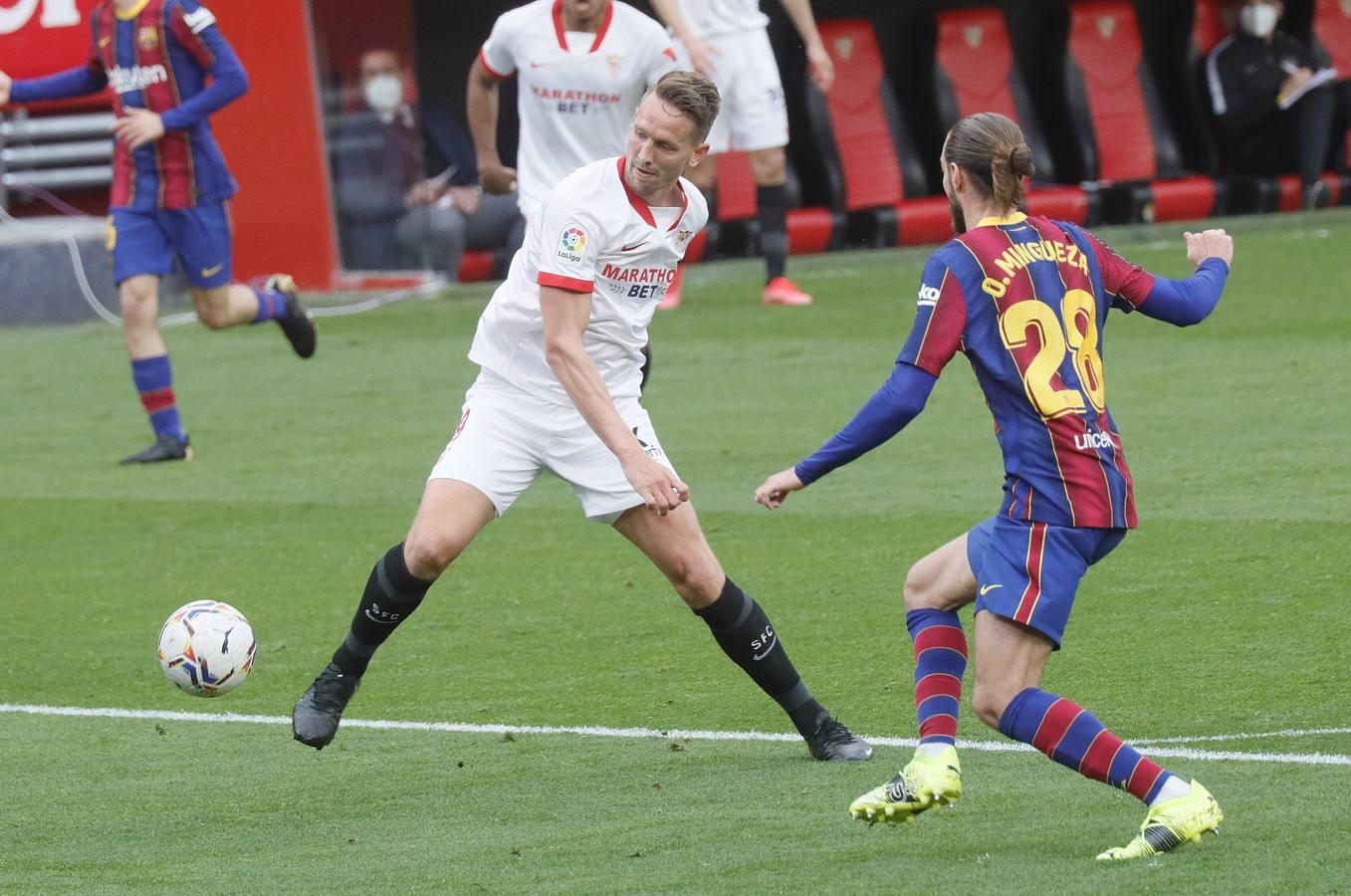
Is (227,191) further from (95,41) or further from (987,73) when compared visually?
(987,73)

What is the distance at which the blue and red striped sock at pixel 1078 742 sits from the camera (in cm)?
445

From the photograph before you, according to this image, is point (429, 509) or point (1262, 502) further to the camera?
point (1262, 502)

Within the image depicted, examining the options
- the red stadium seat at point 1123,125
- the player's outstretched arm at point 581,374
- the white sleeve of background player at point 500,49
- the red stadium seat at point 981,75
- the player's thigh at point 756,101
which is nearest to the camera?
the player's outstretched arm at point 581,374

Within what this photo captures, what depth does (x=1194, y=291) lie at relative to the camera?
5.00 m

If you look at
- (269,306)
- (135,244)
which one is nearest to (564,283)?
(135,244)

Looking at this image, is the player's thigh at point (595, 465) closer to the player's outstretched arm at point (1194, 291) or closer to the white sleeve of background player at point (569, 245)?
the white sleeve of background player at point (569, 245)

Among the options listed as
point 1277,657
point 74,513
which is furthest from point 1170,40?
point 1277,657

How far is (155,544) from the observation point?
8883mm

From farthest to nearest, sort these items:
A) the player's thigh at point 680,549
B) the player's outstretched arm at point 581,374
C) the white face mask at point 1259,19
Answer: the white face mask at point 1259,19
the player's thigh at point 680,549
the player's outstretched arm at point 581,374

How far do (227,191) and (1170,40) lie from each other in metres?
11.8

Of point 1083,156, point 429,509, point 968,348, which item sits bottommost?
point 1083,156

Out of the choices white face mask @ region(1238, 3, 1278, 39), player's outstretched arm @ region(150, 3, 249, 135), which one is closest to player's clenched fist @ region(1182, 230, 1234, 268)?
player's outstretched arm @ region(150, 3, 249, 135)

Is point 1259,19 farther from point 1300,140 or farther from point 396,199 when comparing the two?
point 396,199

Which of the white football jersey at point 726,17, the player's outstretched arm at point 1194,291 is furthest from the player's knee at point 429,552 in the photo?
the white football jersey at point 726,17
